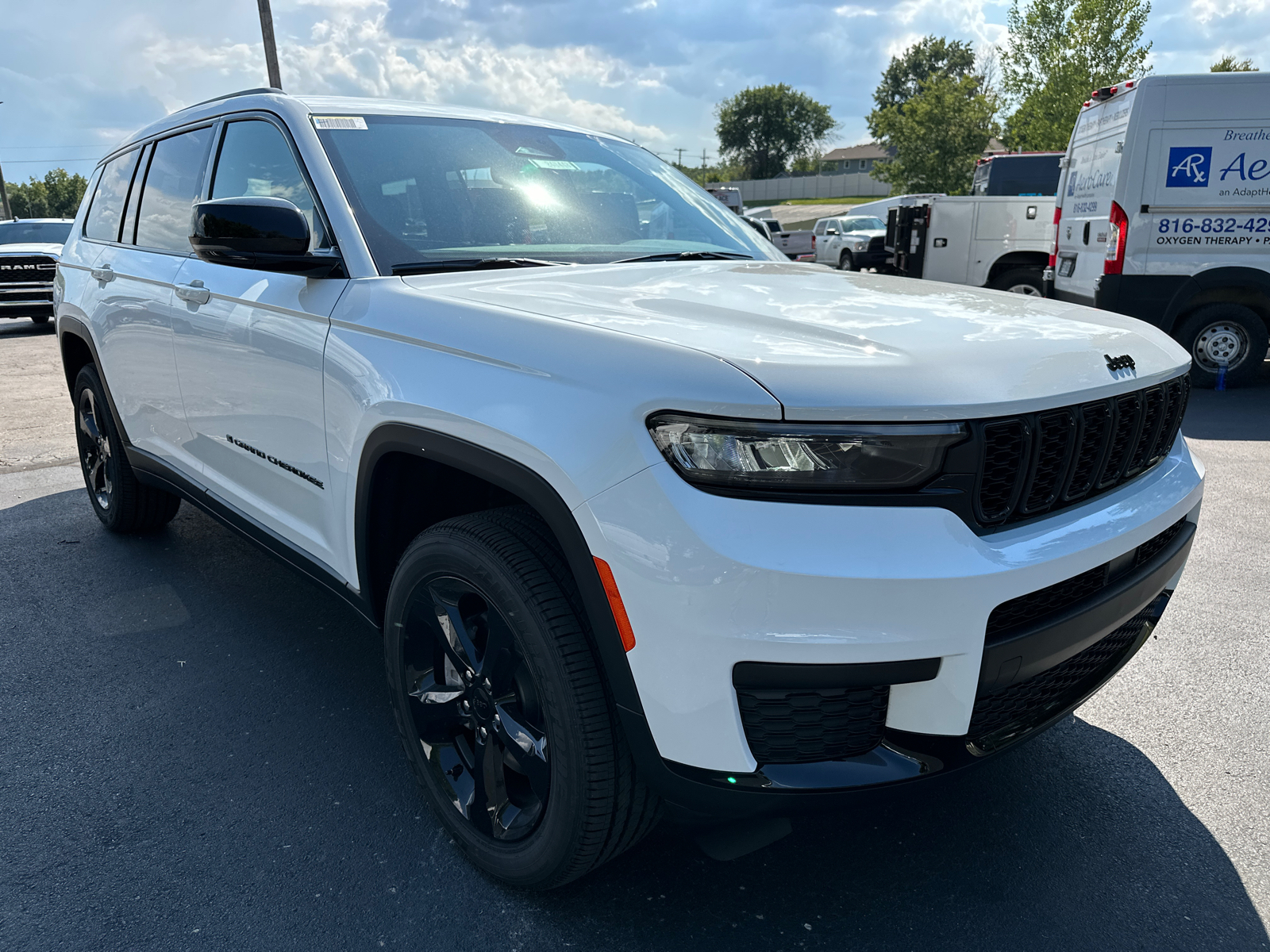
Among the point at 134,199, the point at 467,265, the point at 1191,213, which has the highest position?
the point at 1191,213

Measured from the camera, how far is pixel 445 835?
92.4 inches

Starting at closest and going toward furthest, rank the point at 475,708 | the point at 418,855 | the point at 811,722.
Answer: the point at 811,722 < the point at 475,708 < the point at 418,855

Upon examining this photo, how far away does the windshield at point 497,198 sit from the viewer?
2.55 m

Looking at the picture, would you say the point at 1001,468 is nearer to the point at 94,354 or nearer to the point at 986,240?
the point at 94,354

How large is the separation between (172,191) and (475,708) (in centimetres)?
257

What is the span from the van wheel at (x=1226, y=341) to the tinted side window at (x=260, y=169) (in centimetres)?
813

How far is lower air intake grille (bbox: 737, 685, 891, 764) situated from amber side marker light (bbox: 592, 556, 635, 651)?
0.21m

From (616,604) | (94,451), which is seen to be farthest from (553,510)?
(94,451)

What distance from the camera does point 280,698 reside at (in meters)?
3.04

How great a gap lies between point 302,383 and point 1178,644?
310 centimetres

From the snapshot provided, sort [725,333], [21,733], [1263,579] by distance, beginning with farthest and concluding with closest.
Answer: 1. [1263,579]
2. [21,733]
3. [725,333]

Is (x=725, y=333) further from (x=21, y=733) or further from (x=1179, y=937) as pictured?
(x=21, y=733)

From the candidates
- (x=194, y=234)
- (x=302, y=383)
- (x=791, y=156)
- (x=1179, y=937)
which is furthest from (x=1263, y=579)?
(x=791, y=156)

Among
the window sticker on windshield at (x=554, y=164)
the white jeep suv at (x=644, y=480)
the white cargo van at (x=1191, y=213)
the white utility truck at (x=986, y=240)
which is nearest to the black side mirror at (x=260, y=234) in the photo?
the white jeep suv at (x=644, y=480)
